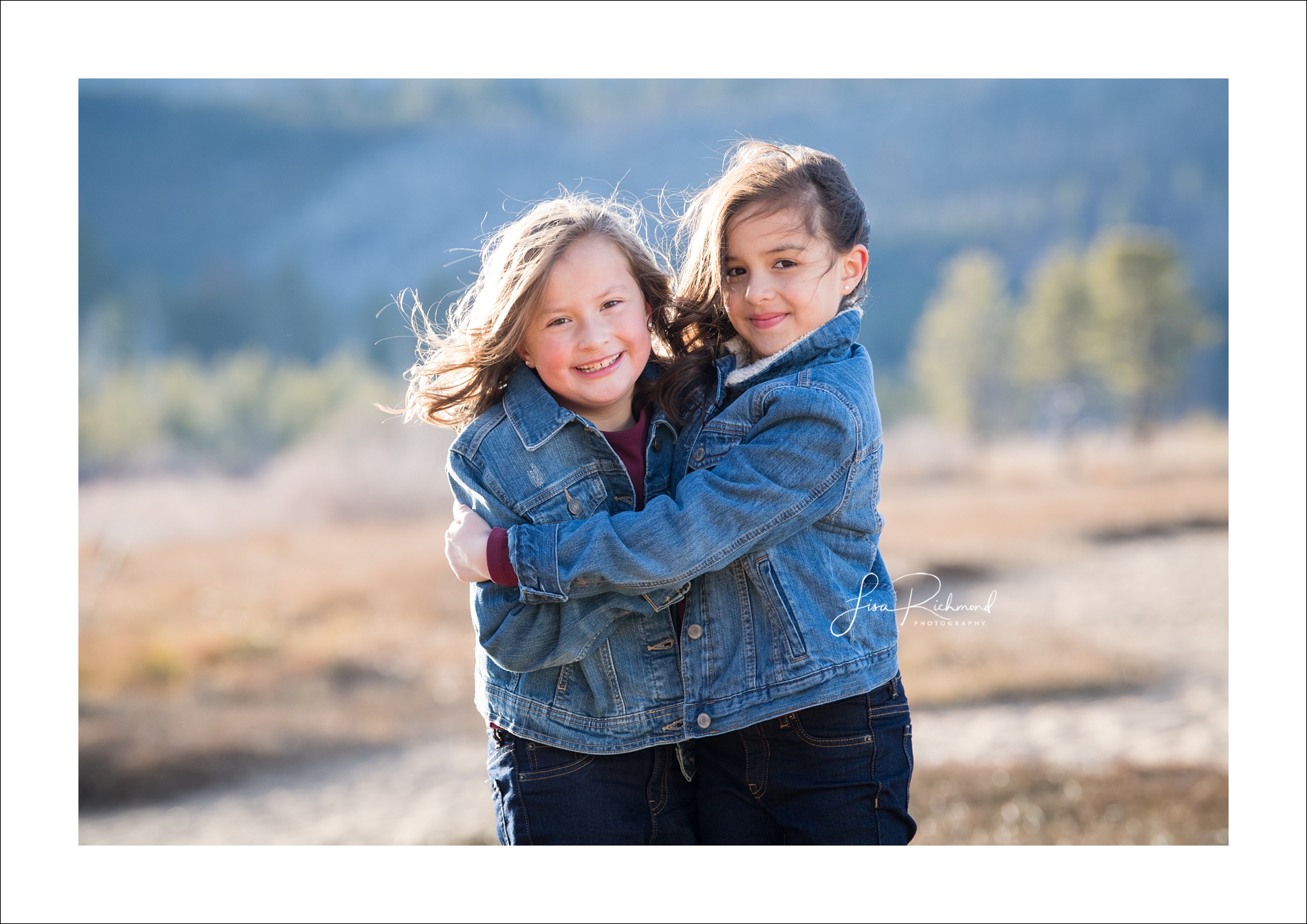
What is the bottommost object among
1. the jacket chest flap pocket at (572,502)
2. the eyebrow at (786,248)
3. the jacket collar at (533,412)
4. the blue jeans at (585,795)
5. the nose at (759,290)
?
the blue jeans at (585,795)

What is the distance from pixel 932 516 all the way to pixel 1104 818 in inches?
242

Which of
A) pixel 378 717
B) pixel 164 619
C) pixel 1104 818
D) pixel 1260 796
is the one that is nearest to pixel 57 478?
pixel 1260 796

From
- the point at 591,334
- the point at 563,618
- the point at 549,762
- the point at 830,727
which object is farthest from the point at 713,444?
the point at 549,762

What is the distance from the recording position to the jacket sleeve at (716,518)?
1.68m

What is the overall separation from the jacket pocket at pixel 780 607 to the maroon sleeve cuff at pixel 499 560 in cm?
43

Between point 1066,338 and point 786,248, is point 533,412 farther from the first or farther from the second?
point 1066,338

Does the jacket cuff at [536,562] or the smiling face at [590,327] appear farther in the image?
the smiling face at [590,327]

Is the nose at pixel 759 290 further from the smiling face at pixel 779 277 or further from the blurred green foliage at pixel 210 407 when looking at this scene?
the blurred green foliage at pixel 210 407

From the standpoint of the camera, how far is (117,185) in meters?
14.1

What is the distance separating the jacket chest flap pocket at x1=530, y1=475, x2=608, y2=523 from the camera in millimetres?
1826

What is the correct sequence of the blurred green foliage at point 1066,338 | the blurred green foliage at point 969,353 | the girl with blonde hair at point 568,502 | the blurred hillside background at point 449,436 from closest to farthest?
1. the girl with blonde hair at point 568,502
2. the blurred hillside background at point 449,436
3. the blurred green foliage at point 1066,338
4. the blurred green foliage at point 969,353

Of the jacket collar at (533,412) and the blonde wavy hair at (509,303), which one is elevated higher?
the blonde wavy hair at (509,303)

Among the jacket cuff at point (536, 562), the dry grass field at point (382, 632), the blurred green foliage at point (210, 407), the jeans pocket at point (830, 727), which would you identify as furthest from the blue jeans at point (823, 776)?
the blurred green foliage at point (210, 407)

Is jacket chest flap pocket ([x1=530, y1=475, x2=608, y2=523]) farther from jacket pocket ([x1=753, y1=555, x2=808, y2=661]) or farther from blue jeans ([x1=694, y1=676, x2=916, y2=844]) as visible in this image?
blue jeans ([x1=694, y1=676, x2=916, y2=844])
